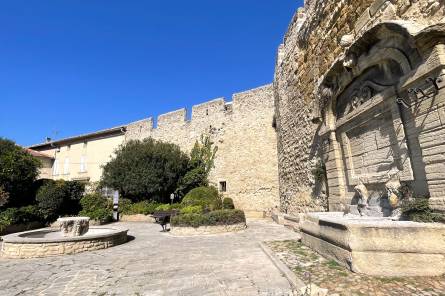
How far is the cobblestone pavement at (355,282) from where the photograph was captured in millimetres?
3016

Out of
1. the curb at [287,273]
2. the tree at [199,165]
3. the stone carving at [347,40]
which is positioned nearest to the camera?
the curb at [287,273]

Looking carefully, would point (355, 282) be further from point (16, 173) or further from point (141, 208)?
point (16, 173)

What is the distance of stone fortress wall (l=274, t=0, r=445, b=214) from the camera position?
4082 mm

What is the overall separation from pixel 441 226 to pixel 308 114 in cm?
588

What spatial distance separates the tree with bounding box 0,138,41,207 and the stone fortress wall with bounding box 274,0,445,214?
13.8 m

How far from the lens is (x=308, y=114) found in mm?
8930

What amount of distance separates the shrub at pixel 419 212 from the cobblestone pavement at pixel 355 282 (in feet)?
2.93

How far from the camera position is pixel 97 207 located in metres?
16.3

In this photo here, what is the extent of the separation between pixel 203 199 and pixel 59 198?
8.16 m

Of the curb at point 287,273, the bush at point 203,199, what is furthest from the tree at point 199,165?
the curb at point 287,273

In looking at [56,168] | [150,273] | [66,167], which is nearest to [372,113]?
[150,273]

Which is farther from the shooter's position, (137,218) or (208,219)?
(137,218)

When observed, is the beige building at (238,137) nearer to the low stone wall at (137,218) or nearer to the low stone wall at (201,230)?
the low stone wall at (137,218)

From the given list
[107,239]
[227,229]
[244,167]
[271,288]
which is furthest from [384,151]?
[244,167]
